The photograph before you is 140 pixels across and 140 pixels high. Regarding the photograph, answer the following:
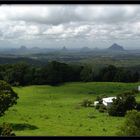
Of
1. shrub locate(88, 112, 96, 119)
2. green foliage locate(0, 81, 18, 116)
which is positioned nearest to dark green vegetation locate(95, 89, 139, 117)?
shrub locate(88, 112, 96, 119)

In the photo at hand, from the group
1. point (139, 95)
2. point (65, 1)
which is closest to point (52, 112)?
point (139, 95)

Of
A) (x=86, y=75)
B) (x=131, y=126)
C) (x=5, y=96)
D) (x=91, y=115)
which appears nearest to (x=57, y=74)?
(x=86, y=75)

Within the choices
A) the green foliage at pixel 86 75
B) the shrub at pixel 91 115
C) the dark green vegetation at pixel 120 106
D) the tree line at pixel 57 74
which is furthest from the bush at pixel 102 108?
the green foliage at pixel 86 75

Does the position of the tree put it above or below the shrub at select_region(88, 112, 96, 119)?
above

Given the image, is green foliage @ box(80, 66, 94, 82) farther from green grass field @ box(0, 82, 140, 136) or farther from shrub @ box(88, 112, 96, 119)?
shrub @ box(88, 112, 96, 119)

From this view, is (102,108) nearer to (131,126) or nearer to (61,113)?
(61,113)
